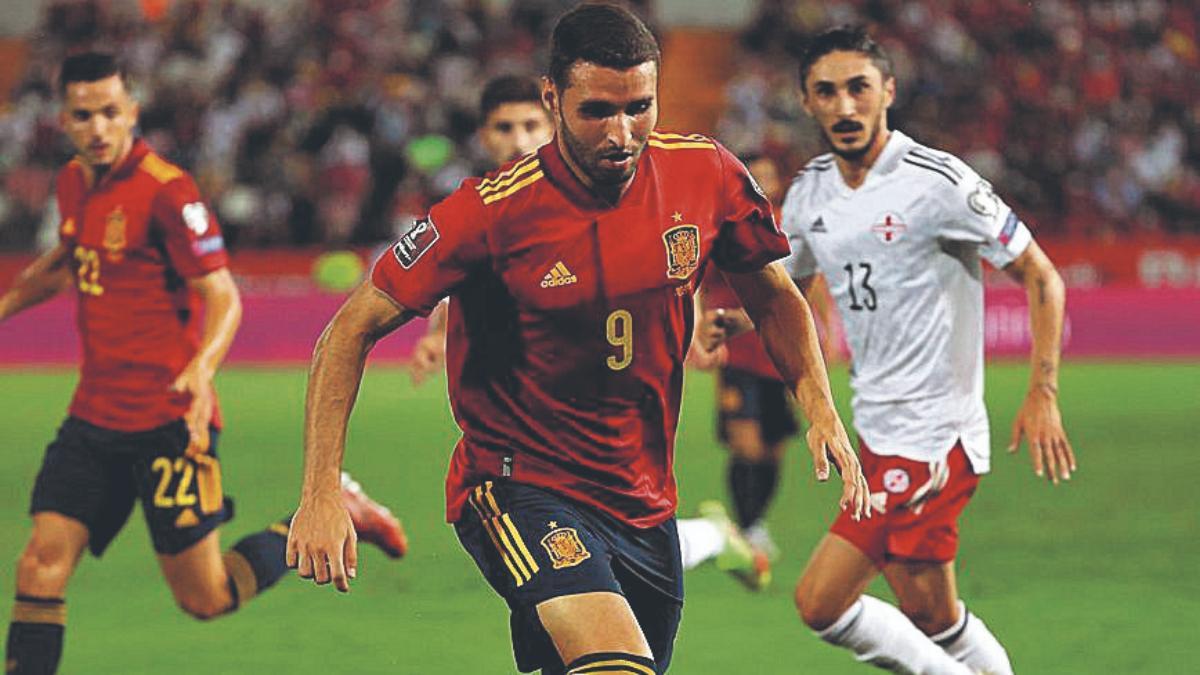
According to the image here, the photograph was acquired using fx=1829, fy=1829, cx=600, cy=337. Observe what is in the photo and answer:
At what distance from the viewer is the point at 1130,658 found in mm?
7305

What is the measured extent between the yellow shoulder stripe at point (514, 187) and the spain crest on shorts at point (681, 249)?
1.15 feet

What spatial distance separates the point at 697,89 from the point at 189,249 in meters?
21.6

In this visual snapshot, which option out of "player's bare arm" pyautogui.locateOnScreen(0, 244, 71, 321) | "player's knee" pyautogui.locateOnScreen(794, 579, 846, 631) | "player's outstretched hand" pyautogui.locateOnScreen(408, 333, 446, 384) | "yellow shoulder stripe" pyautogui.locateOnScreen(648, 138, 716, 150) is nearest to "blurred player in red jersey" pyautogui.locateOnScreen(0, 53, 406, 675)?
"player's bare arm" pyautogui.locateOnScreen(0, 244, 71, 321)

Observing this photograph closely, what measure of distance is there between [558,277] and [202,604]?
10.0 feet

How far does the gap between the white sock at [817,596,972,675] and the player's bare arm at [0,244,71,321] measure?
323cm

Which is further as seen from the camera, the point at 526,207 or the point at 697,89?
the point at 697,89

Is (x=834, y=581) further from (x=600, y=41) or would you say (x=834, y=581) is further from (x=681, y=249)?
(x=600, y=41)

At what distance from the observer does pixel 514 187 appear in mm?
4508

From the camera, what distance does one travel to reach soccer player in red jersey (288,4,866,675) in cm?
435

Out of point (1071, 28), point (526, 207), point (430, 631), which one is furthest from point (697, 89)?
point (526, 207)

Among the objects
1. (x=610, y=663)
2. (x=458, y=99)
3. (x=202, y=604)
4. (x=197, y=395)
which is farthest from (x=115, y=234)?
(x=458, y=99)

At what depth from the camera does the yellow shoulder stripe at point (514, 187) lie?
4480 millimetres

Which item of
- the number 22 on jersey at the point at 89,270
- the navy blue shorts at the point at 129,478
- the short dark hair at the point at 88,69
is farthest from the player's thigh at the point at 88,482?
the short dark hair at the point at 88,69

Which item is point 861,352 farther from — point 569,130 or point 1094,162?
point 1094,162
